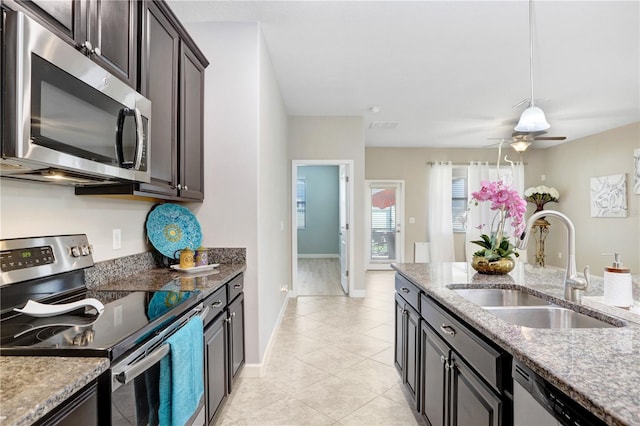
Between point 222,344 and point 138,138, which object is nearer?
point 138,138

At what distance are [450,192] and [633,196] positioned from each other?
291 centimetres

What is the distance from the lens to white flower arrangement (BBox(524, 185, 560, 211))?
686 centimetres

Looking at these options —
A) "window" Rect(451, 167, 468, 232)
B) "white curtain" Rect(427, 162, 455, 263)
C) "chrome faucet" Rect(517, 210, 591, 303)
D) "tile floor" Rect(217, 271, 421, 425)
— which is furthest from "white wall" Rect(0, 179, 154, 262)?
"window" Rect(451, 167, 468, 232)

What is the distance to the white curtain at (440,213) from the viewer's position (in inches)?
281

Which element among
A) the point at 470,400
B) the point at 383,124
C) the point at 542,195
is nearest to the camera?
the point at 470,400

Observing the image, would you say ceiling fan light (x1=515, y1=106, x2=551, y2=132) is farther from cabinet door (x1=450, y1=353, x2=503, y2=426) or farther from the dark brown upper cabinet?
the dark brown upper cabinet

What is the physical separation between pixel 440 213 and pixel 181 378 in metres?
6.70

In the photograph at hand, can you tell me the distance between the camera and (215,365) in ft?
6.14

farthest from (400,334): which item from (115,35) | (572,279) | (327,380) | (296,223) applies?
(296,223)

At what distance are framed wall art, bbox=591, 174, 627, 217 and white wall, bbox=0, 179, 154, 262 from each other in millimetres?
7009

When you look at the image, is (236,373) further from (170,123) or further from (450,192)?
(450,192)

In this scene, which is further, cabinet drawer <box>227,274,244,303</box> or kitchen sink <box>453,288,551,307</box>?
cabinet drawer <box>227,274,244,303</box>

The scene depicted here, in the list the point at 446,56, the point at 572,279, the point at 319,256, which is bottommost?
the point at 319,256

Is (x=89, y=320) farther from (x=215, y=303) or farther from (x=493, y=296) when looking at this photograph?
(x=493, y=296)
